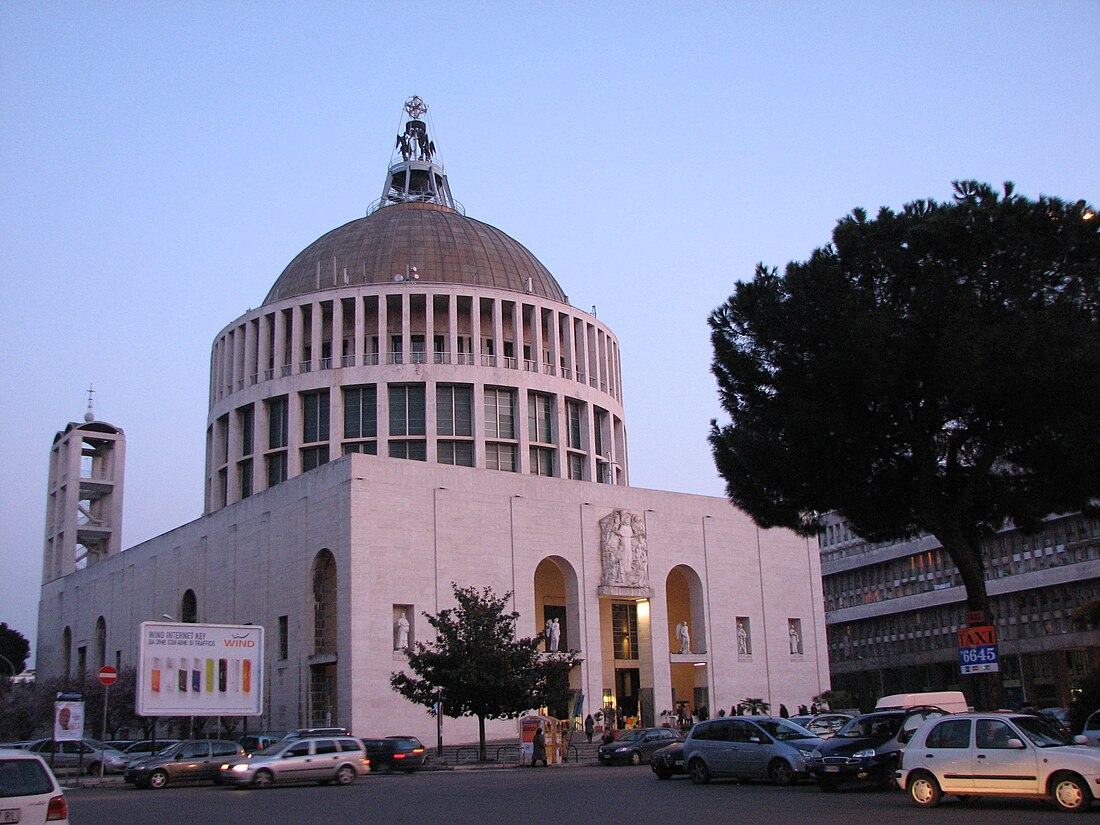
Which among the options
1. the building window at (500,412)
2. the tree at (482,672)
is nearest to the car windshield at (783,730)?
the tree at (482,672)

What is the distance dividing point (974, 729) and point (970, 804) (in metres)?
1.40

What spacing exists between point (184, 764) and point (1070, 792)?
2230 centimetres

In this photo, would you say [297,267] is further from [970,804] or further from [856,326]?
[970,804]

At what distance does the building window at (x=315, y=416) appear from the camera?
57.6 m

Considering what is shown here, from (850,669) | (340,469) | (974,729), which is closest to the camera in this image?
(974,729)

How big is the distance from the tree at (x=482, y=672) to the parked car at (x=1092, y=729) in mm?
17653

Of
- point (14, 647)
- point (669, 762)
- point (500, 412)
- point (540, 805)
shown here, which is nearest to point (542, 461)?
point (500, 412)

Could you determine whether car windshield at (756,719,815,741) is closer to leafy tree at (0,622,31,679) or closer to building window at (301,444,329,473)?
building window at (301,444,329,473)

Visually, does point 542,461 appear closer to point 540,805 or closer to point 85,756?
point 85,756

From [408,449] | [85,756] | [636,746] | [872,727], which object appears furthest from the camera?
[408,449]

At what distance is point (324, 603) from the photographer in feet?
151

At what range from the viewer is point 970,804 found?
17219 mm

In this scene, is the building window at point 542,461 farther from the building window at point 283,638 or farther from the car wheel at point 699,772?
the car wheel at point 699,772

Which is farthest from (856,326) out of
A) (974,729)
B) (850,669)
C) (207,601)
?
(850,669)
